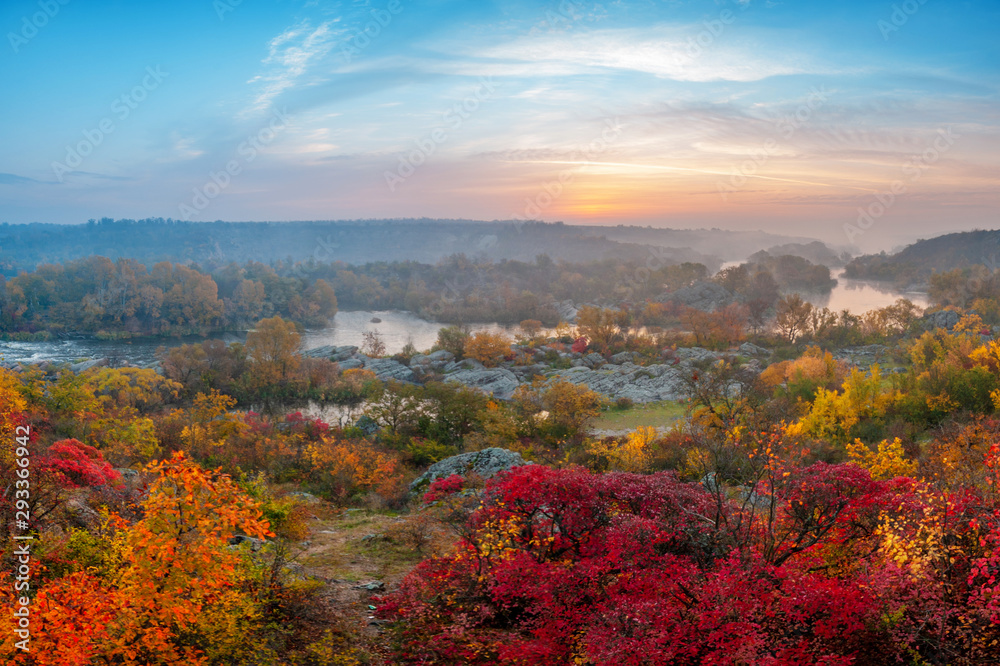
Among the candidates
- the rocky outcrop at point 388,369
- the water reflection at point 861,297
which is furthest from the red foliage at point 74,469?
the water reflection at point 861,297

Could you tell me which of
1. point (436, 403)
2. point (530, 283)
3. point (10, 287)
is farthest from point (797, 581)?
point (530, 283)

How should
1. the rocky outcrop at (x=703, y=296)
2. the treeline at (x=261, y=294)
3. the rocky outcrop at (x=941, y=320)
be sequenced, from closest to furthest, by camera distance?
the rocky outcrop at (x=941, y=320), the treeline at (x=261, y=294), the rocky outcrop at (x=703, y=296)

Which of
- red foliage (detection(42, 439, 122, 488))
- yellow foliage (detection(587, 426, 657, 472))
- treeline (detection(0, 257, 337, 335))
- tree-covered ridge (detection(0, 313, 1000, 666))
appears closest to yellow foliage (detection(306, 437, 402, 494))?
tree-covered ridge (detection(0, 313, 1000, 666))

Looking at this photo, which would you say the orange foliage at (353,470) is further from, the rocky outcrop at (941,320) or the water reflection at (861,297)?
the water reflection at (861,297)

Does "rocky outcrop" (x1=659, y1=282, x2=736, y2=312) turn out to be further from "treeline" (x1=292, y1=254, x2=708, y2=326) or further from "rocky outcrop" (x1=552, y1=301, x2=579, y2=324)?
"rocky outcrop" (x1=552, y1=301, x2=579, y2=324)

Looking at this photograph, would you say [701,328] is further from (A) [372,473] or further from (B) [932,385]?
(A) [372,473]

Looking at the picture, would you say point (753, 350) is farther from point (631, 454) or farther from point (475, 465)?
point (475, 465)

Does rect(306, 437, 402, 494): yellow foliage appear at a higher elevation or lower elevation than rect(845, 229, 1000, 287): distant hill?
lower
